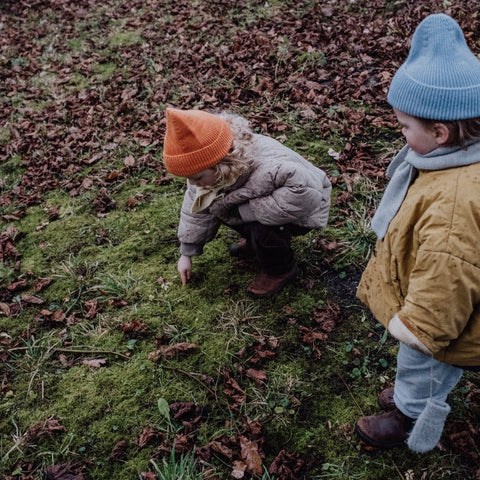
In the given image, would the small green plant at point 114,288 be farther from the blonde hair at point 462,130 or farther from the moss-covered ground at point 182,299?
the blonde hair at point 462,130

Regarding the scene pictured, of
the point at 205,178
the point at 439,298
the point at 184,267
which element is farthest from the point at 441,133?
the point at 184,267

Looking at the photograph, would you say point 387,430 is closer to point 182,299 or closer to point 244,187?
point 244,187

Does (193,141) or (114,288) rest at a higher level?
(193,141)

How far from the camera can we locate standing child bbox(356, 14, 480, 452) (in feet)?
5.01

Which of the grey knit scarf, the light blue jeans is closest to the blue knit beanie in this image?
the grey knit scarf

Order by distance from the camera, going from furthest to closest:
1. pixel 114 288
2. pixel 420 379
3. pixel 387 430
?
pixel 114 288 < pixel 387 430 < pixel 420 379

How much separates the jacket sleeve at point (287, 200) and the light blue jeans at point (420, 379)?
1.13 metres

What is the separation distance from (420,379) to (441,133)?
3.72 feet

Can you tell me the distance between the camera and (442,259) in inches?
61.1

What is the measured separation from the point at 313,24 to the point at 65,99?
4101 millimetres

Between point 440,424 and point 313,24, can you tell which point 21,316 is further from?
point 313,24

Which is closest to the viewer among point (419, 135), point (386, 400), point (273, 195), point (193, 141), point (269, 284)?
point (419, 135)

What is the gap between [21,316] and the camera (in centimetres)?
356

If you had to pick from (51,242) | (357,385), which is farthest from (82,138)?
(357,385)
